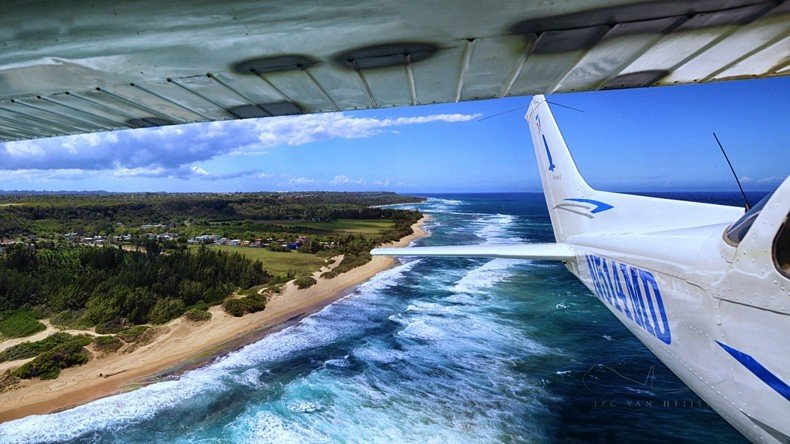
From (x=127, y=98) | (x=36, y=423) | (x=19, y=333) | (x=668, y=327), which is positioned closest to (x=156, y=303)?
(x=19, y=333)

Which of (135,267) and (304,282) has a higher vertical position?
(135,267)

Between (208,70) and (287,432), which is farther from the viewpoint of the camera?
(287,432)

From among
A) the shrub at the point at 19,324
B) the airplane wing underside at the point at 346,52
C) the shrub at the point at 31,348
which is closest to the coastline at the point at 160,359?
the shrub at the point at 31,348

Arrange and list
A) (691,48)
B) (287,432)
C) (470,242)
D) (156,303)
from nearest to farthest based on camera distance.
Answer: (691,48), (287,432), (156,303), (470,242)

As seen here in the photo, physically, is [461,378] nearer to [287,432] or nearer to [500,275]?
[287,432]

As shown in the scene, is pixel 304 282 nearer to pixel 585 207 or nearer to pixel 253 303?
pixel 253 303

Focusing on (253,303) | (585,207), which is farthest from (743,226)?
(253,303)

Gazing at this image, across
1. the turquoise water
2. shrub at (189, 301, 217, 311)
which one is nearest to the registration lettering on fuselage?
the turquoise water
